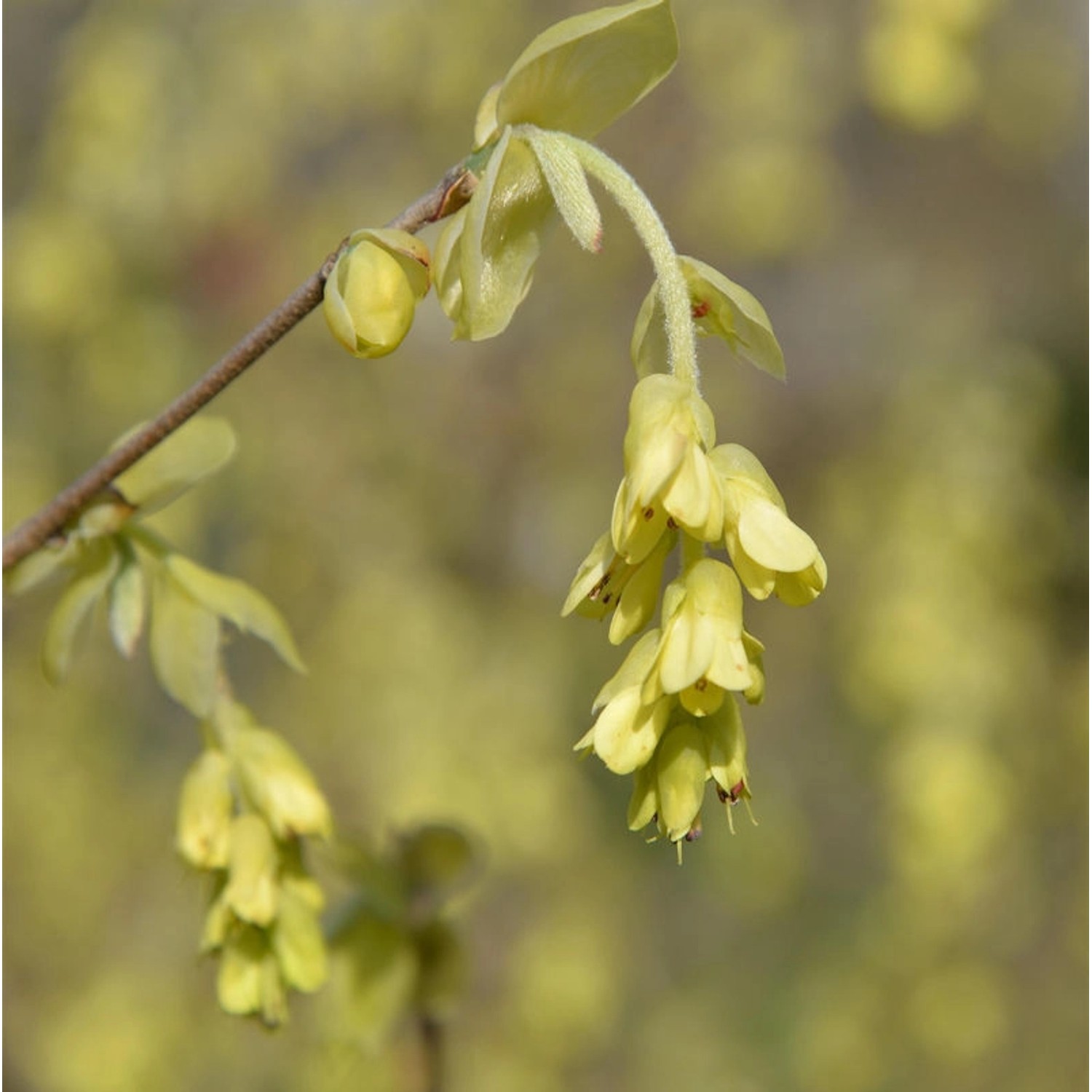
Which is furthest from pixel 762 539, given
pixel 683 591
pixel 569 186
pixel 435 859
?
pixel 435 859

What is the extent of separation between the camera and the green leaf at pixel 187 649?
0.92 meters

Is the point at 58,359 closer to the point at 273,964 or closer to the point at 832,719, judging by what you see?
the point at 832,719

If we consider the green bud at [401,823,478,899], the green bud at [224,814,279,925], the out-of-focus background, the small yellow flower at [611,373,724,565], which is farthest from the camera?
the out-of-focus background

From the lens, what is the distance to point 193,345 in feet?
10.0

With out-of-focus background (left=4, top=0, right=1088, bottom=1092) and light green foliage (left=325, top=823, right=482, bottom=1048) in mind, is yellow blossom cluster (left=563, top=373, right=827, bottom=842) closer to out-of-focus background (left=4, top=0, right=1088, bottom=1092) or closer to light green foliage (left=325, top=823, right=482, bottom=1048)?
light green foliage (left=325, top=823, right=482, bottom=1048)

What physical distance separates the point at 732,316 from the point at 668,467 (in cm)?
14

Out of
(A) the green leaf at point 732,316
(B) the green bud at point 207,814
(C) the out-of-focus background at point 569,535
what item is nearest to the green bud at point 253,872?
(B) the green bud at point 207,814

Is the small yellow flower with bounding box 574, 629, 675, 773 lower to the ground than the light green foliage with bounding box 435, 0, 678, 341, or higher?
lower

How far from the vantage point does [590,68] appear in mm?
695

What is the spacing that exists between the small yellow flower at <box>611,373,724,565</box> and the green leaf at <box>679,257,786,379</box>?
0.24 ft

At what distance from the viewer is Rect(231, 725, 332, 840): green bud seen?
2.99 feet

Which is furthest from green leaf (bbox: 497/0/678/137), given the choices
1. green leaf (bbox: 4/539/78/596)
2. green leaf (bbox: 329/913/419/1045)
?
green leaf (bbox: 329/913/419/1045)

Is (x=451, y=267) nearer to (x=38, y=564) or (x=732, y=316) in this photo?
(x=732, y=316)

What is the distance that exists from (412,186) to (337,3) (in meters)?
0.48
